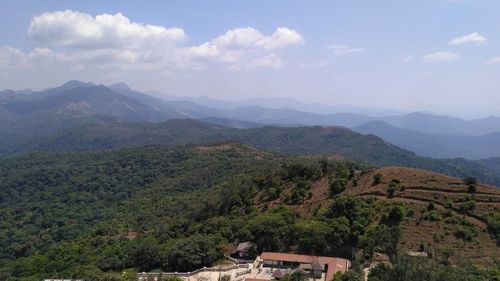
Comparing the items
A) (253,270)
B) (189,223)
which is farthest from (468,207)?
(189,223)

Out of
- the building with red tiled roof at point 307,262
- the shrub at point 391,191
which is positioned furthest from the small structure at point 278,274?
the shrub at point 391,191

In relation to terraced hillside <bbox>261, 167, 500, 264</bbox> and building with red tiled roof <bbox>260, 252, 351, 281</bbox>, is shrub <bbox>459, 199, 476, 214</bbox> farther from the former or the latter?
building with red tiled roof <bbox>260, 252, 351, 281</bbox>

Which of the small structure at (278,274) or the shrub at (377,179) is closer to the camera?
the small structure at (278,274)

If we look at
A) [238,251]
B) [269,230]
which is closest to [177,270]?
[238,251]

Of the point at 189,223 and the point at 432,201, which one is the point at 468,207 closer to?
the point at 432,201

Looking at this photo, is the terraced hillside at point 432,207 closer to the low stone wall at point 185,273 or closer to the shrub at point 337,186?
the shrub at point 337,186

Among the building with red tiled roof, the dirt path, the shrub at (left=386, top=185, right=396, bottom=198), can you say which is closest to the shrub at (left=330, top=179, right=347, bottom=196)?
the dirt path
